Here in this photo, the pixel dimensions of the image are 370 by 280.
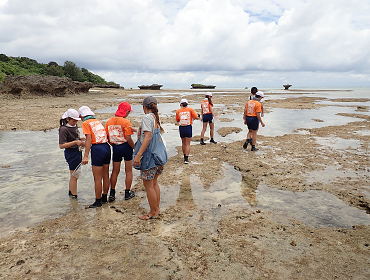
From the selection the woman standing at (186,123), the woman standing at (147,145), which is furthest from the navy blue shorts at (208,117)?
the woman standing at (147,145)

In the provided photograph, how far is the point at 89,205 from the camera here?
4.90m

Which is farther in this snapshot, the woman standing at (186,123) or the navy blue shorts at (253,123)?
the navy blue shorts at (253,123)

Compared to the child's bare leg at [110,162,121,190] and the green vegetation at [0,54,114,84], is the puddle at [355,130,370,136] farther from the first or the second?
the green vegetation at [0,54,114,84]

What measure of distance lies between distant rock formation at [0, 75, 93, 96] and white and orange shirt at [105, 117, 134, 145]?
2616 cm

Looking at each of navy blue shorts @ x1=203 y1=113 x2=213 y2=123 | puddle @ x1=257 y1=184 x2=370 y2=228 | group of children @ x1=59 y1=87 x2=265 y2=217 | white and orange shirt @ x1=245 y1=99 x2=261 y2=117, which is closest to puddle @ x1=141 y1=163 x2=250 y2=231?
puddle @ x1=257 y1=184 x2=370 y2=228

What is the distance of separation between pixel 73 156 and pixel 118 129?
120 centimetres

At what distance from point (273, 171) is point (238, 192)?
1822 millimetres

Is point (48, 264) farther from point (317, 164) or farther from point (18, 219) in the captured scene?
point (317, 164)

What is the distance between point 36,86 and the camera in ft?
88.6

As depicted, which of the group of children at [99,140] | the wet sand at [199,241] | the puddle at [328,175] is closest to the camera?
the wet sand at [199,241]

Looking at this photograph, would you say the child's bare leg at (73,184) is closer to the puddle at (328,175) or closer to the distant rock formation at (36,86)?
the puddle at (328,175)

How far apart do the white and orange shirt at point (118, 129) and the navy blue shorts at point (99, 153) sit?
205 mm

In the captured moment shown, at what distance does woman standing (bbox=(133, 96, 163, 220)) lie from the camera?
402cm

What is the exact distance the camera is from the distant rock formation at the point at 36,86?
993 inches
